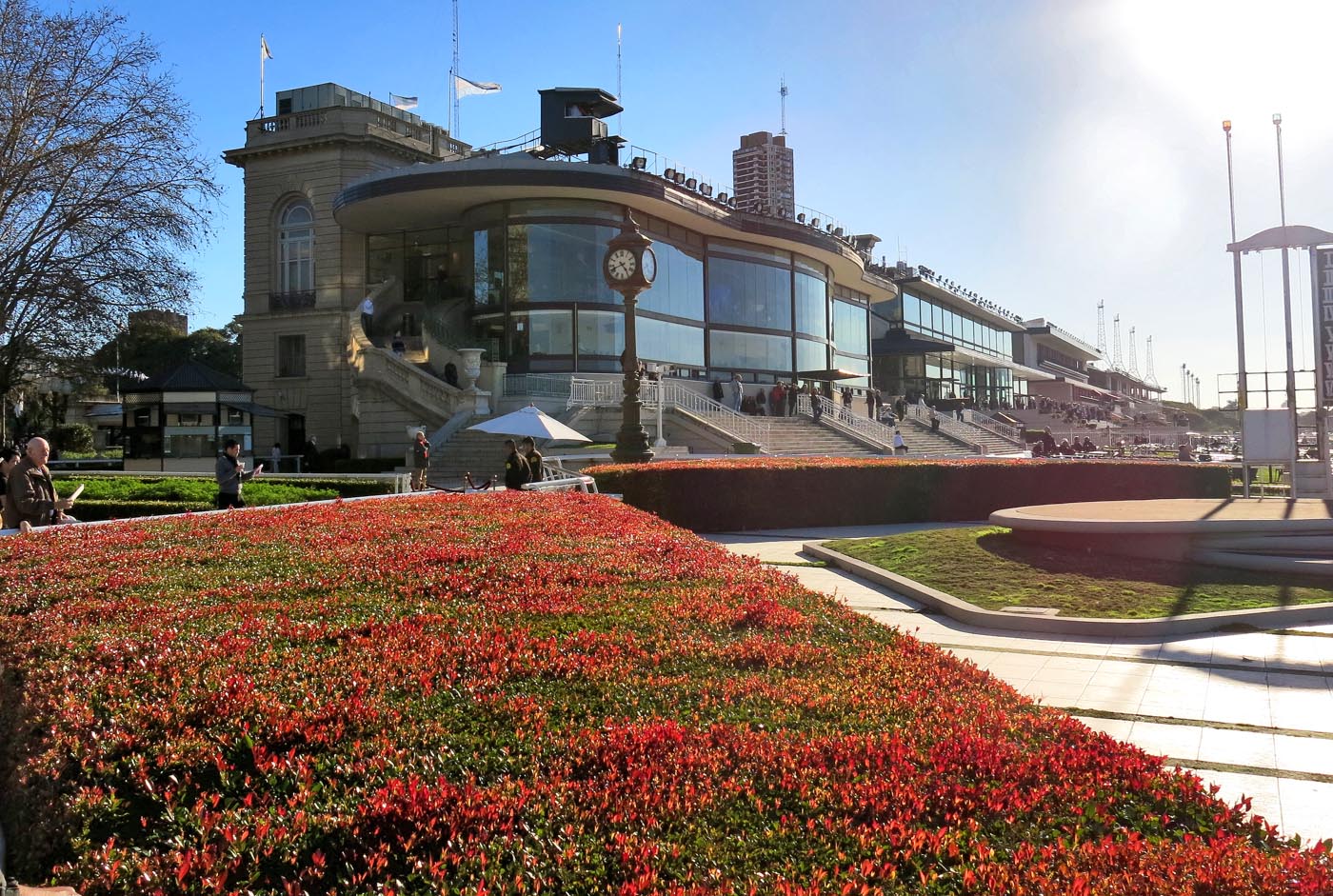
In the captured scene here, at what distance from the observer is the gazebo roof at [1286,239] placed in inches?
571

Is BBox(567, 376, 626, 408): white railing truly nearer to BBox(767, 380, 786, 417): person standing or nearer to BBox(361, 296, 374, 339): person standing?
BBox(767, 380, 786, 417): person standing

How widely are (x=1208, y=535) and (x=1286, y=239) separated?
23.8ft

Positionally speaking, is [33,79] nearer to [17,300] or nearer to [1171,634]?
[17,300]

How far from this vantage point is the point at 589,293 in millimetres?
36031

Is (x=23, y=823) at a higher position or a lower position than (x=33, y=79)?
lower

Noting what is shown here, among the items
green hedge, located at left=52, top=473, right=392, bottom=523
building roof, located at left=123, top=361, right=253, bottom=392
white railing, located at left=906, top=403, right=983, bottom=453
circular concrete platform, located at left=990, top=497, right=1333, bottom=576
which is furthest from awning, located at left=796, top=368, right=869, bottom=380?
circular concrete platform, located at left=990, top=497, right=1333, bottom=576

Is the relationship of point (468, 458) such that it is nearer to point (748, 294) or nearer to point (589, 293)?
point (589, 293)

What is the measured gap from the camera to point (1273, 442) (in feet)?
47.8

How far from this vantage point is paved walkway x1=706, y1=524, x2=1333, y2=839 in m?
4.55

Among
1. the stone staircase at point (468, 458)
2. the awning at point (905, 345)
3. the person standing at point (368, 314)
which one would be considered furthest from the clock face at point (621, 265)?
the awning at point (905, 345)

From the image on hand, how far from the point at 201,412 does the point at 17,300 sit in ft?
30.4

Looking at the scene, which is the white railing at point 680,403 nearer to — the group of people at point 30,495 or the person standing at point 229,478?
the person standing at point 229,478

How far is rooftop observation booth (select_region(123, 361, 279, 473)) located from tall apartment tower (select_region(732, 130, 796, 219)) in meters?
74.2

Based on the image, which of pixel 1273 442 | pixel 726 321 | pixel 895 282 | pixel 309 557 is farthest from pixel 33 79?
pixel 895 282
